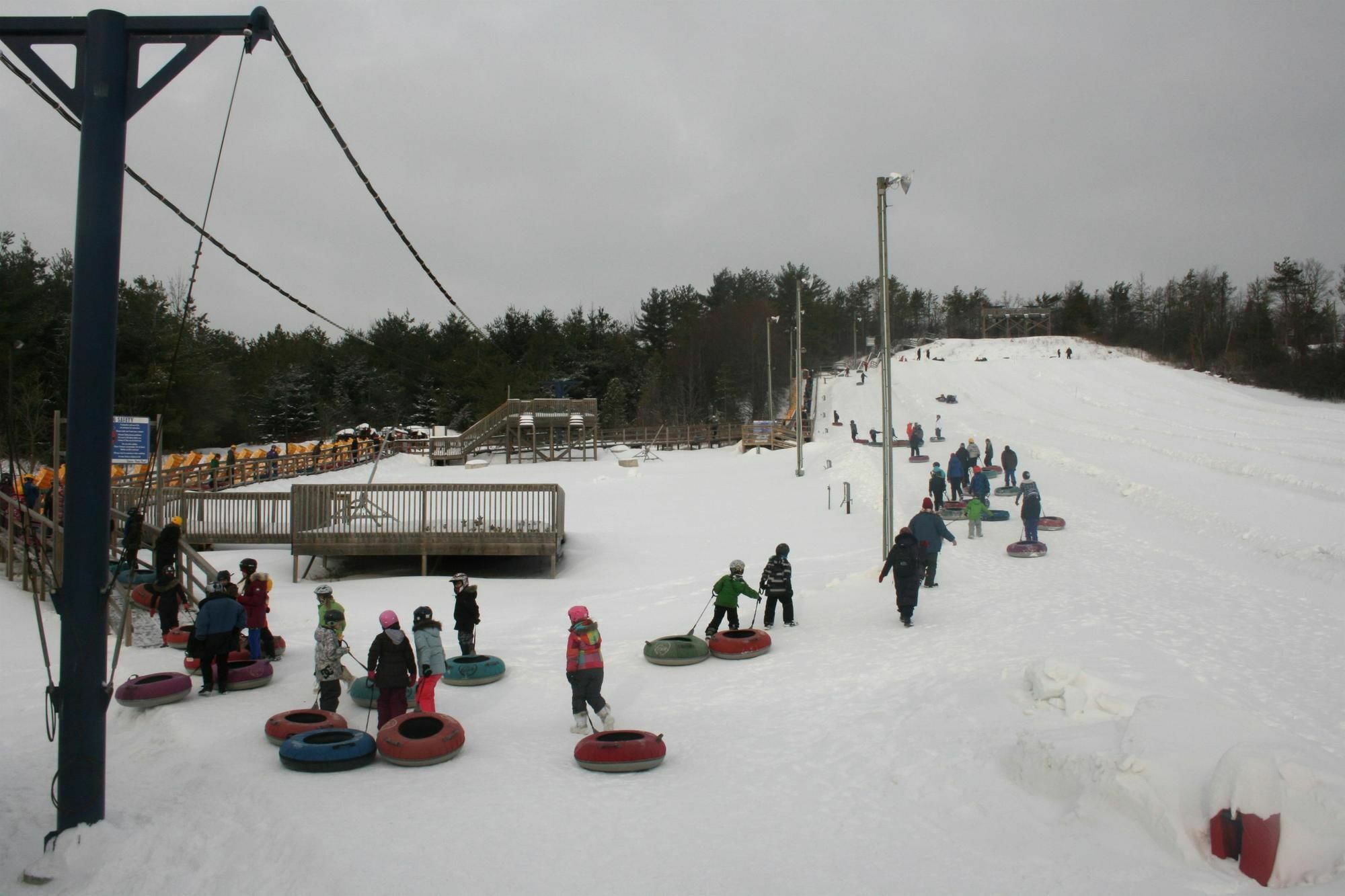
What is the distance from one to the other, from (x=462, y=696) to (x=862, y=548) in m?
14.2

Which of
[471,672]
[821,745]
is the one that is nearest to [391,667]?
[471,672]

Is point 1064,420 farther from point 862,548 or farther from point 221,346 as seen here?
point 221,346

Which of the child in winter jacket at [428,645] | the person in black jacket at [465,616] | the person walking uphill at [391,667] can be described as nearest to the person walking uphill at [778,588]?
the person in black jacket at [465,616]

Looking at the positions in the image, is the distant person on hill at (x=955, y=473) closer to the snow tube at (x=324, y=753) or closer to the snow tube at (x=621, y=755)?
the snow tube at (x=621, y=755)

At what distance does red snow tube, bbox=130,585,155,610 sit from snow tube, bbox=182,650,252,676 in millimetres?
3128

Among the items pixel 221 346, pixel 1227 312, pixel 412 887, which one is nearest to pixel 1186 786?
pixel 412 887

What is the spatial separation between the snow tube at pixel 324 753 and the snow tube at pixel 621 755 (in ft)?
6.39

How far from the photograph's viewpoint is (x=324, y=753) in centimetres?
851

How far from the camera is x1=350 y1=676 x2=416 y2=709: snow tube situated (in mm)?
10727

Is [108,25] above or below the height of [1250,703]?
above

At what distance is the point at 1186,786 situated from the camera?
6.84 meters

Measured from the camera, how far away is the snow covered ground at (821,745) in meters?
6.50

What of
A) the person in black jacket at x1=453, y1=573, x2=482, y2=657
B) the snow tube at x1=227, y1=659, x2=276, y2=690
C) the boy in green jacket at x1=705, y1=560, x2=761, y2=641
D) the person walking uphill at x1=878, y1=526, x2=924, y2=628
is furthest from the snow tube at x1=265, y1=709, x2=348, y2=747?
the person walking uphill at x1=878, y1=526, x2=924, y2=628

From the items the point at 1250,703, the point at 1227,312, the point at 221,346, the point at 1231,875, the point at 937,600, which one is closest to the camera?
the point at 1231,875
